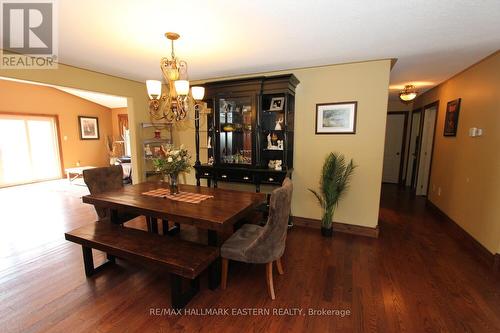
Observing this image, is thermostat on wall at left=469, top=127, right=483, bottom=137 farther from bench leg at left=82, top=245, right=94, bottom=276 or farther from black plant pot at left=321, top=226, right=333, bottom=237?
bench leg at left=82, top=245, right=94, bottom=276

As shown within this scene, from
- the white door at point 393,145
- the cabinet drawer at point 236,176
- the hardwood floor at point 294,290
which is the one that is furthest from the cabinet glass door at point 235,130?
the white door at point 393,145

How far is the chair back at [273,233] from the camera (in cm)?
181

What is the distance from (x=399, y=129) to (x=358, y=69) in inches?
159

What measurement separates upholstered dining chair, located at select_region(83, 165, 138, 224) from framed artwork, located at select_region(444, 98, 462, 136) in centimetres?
490

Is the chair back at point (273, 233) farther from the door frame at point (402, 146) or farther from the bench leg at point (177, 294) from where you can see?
the door frame at point (402, 146)

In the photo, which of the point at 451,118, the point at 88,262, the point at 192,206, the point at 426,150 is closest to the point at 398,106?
the point at 426,150

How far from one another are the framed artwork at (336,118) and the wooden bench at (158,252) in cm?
229

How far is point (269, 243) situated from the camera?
1.92 metres

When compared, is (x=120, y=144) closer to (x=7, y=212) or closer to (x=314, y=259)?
(x=7, y=212)

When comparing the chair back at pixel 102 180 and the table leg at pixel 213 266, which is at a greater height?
the chair back at pixel 102 180

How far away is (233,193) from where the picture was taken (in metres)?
2.67

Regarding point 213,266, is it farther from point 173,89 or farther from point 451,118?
point 451,118

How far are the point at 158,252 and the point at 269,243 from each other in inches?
36.6

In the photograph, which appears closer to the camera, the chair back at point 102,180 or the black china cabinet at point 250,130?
the chair back at point 102,180
